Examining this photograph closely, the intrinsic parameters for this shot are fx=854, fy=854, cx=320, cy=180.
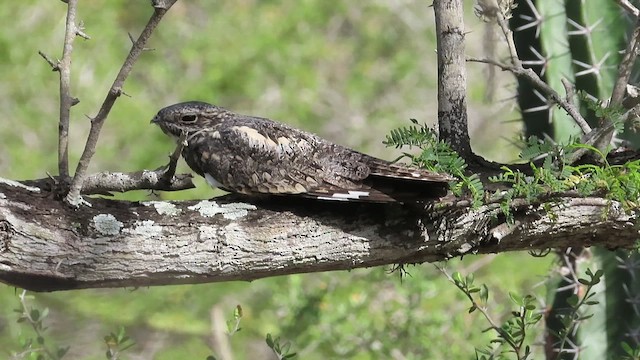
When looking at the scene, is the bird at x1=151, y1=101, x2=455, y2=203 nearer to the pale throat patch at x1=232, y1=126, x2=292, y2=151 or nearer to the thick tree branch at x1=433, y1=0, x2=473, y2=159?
the pale throat patch at x1=232, y1=126, x2=292, y2=151

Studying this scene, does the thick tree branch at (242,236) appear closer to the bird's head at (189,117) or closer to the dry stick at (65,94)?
the dry stick at (65,94)

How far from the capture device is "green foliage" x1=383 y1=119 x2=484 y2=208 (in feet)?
7.53

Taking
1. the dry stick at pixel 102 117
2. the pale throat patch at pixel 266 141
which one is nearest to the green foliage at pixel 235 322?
the pale throat patch at pixel 266 141

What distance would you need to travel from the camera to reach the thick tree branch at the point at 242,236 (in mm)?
2078

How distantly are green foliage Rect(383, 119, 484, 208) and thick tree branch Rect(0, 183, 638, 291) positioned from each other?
0.35ft

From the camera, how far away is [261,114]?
7.62 metres

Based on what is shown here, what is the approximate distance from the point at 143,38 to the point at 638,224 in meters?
1.43

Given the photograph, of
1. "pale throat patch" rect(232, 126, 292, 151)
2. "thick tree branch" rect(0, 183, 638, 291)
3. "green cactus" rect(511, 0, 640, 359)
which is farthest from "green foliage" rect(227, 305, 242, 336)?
"green cactus" rect(511, 0, 640, 359)

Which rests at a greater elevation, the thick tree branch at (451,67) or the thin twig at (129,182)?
the thick tree branch at (451,67)

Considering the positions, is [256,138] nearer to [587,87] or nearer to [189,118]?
[189,118]

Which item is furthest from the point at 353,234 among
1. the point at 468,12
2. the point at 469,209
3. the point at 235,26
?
the point at 468,12

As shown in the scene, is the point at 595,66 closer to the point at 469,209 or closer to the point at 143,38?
the point at 469,209

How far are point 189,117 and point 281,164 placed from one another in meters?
0.49

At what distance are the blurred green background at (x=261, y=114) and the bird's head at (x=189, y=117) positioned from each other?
0.86 meters
